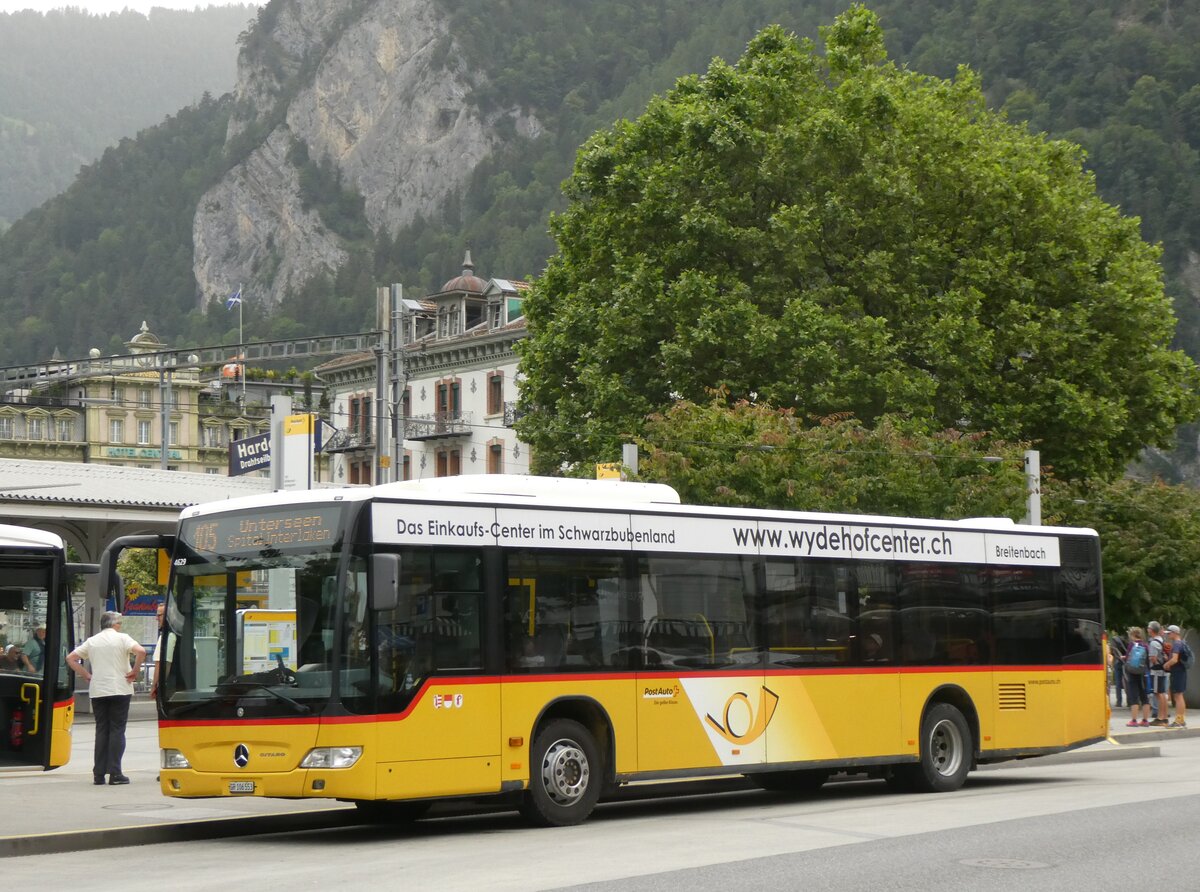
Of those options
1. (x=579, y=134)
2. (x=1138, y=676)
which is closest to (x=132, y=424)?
(x=579, y=134)

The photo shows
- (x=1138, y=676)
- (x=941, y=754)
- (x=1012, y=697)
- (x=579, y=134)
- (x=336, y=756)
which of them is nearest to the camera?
(x=336, y=756)

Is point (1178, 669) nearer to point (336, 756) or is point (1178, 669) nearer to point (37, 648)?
point (37, 648)

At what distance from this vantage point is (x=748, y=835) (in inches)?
570

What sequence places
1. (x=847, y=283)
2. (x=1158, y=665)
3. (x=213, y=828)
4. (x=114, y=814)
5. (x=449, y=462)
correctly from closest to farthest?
1. (x=213, y=828)
2. (x=114, y=814)
3. (x=1158, y=665)
4. (x=847, y=283)
5. (x=449, y=462)

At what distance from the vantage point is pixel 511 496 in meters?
15.7

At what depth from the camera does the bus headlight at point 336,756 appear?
1412cm

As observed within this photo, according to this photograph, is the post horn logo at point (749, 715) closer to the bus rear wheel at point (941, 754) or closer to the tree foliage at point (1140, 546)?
the bus rear wheel at point (941, 754)

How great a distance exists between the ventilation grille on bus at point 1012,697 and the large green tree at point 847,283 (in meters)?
17.0

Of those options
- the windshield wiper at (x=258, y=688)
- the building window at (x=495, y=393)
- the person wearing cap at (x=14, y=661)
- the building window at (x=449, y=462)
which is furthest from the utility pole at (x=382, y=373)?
the building window at (x=449, y=462)

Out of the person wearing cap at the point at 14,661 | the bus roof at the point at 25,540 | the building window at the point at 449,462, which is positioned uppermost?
the building window at the point at 449,462

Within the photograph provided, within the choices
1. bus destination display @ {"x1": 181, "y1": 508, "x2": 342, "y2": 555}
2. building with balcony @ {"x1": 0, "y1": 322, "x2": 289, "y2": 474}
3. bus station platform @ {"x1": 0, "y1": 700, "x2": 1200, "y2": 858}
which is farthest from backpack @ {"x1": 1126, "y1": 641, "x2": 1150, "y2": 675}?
building with balcony @ {"x1": 0, "y1": 322, "x2": 289, "y2": 474}

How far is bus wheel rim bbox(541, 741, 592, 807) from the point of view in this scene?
50.8 ft

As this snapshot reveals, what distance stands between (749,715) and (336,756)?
14.6 feet

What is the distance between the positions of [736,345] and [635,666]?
22405 millimetres
